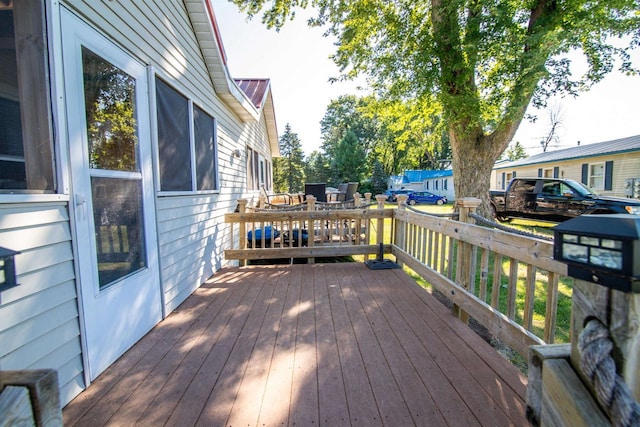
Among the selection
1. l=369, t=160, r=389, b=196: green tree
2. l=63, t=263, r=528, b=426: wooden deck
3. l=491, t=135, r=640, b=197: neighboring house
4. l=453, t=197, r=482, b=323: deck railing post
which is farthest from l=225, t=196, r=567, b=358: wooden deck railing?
l=369, t=160, r=389, b=196: green tree

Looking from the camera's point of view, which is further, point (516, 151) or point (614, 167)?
point (516, 151)

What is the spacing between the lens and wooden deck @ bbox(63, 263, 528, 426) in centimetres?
160

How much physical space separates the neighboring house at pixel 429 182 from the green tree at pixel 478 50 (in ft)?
62.1

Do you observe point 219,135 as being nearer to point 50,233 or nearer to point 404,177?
point 50,233

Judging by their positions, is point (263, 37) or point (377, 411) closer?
point (377, 411)

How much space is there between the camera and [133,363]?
2111mm

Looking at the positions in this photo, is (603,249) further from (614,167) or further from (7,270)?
(614,167)

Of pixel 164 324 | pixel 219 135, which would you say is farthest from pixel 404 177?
pixel 164 324

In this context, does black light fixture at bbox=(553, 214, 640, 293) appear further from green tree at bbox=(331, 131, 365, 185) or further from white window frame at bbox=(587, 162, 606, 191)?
green tree at bbox=(331, 131, 365, 185)

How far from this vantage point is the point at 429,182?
27.9 meters

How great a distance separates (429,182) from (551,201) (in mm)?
19227

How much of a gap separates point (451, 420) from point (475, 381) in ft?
1.36

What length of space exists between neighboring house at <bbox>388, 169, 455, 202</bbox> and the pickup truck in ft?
Result: 48.3

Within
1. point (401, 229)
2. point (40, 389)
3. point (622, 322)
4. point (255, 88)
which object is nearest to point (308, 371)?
point (40, 389)
